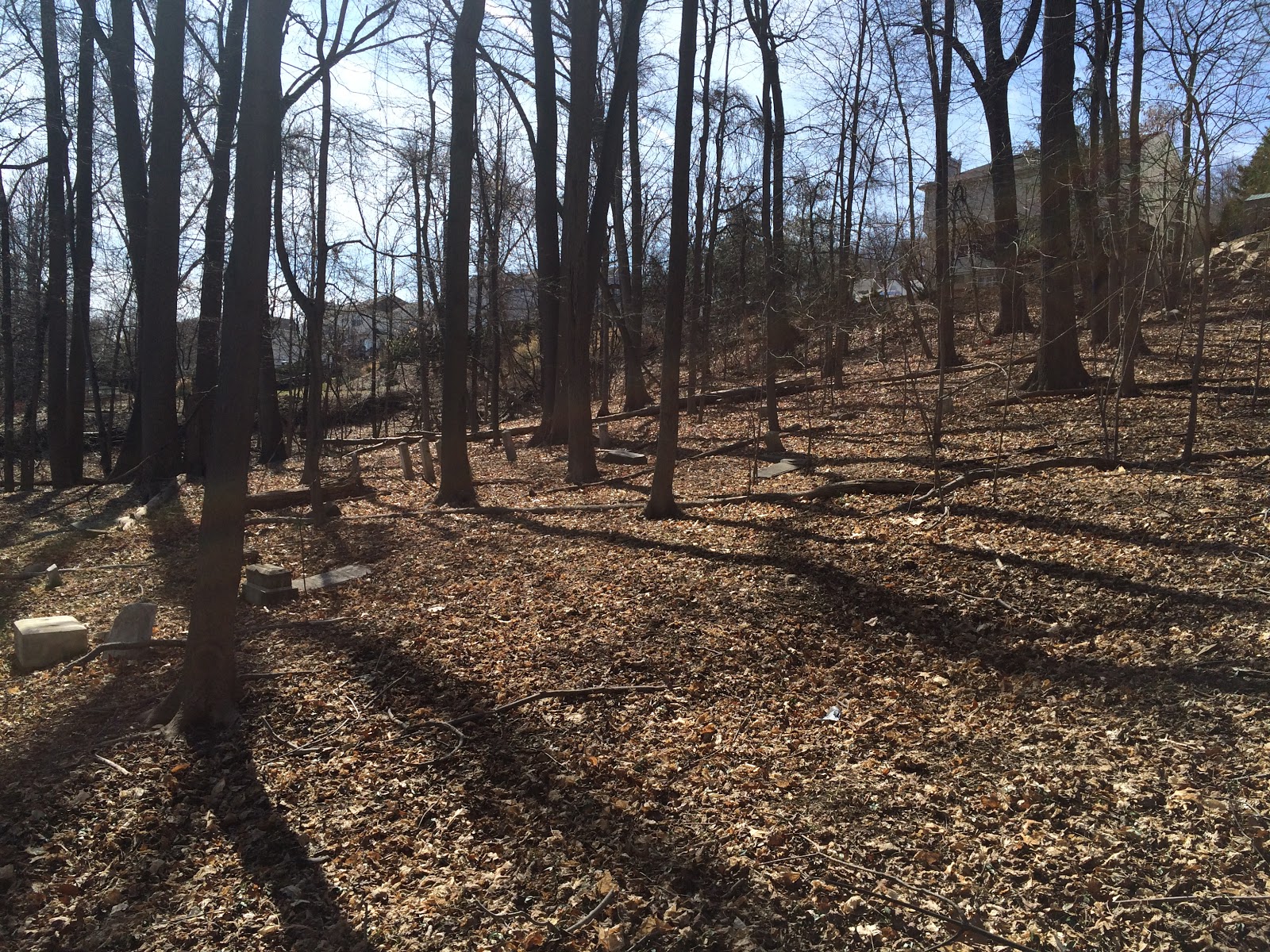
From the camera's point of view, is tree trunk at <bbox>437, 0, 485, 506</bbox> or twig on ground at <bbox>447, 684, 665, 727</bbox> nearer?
twig on ground at <bbox>447, 684, 665, 727</bbox>

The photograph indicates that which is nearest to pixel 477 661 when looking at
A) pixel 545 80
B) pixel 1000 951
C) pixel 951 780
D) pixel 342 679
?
pixel 342 679

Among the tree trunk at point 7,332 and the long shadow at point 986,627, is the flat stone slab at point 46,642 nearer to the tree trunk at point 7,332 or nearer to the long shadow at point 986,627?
the long shadow at point 986,627

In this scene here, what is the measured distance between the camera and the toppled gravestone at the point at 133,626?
21.8 ft

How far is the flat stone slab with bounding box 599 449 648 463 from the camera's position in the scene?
13.9 metres

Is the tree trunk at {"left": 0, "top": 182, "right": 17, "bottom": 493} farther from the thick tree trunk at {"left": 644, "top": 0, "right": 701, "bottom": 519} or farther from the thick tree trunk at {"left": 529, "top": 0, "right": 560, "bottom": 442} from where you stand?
the thick tree trunk at {"left": 644, "top": 0, "right": 701, "bottom": 519}

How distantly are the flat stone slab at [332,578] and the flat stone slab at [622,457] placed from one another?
19.5 ft

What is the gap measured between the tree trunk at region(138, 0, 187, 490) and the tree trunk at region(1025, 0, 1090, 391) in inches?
469

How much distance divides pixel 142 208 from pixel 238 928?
14379 mm

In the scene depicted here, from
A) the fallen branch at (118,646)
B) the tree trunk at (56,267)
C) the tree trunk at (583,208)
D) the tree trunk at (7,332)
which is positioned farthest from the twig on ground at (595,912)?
the tree trunk at (7,332)

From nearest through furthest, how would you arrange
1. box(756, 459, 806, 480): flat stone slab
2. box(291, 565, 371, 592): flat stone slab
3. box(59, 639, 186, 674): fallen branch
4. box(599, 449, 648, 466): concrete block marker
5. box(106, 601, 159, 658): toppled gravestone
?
box(59, 639, 186, 674): fallen branch, box(106, 601, 159, 658): toppled gravestone, box(291, 565, 371, 592): flat stone slab, box(756, 459, 806, 480): flat stone slab, box(599, 449, 648, 466): concrete block marker

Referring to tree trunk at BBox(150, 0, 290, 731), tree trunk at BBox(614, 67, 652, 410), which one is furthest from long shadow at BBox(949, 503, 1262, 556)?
tree trunk at BBox(614, 67, 652, 410)

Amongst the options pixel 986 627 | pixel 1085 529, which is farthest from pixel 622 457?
pixel 986 627

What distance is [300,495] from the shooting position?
40.0ft

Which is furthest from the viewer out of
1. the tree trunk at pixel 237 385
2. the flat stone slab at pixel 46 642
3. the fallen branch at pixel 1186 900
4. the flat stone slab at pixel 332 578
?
the flat stone slab at pixel 332 578
